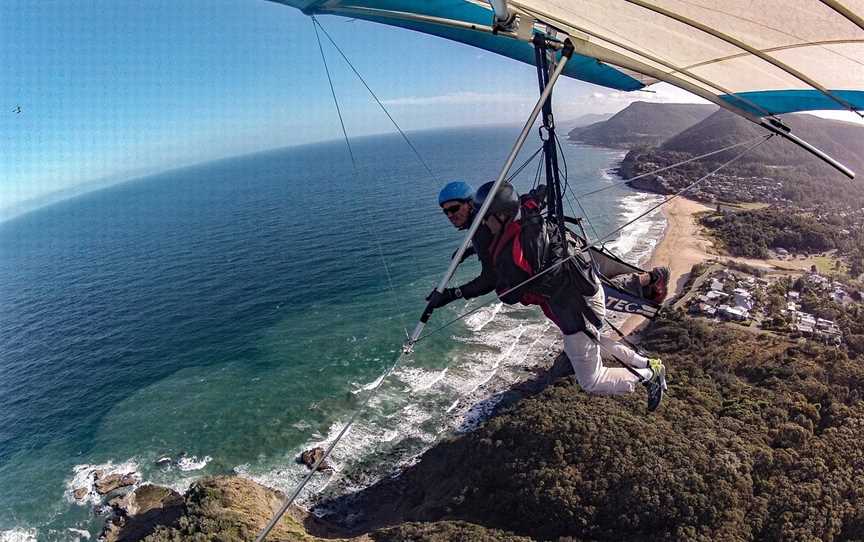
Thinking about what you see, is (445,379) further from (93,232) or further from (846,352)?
(93,232)

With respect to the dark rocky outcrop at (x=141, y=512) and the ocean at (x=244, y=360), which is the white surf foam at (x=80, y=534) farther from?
the dark rocky outcrop at (x=141, y=512)

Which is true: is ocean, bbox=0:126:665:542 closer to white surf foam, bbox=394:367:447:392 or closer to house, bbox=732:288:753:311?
white surf foam, bbox=394:367:447:392

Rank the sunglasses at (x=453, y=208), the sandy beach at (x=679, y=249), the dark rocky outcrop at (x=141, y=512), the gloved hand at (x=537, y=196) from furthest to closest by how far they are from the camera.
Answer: the sandy beach at (x=679, y=249) < the dark rocky outcrop at (x=141, y=512) < the gloved hand at (x=537, y=196) < the sunglasses at (x=453, y=208)

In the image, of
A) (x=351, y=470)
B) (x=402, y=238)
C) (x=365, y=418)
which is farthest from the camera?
(x=402, y=238)

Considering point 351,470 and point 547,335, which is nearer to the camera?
point 351,470

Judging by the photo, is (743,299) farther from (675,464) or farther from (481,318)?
(675,464)

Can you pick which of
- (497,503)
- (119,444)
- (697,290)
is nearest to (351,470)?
(497,503)

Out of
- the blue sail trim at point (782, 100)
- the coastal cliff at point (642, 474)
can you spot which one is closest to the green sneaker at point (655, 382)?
the blue sail trim at point (782, 100)
